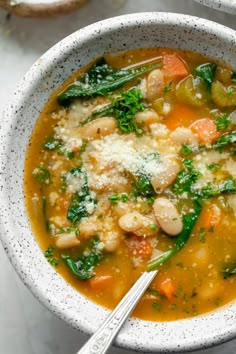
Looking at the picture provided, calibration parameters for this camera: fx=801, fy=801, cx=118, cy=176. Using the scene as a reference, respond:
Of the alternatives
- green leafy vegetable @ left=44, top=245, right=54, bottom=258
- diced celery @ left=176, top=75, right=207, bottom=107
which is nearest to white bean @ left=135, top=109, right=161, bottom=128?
diced celery @ left=176, top=75, right=207, bottom=107

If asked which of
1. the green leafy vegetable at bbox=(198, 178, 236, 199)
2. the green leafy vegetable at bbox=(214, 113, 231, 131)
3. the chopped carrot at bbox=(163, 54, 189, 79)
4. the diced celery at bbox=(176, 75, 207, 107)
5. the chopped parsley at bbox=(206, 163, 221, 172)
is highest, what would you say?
the chopped carrot at bbox=(163, 54, 189, 79)

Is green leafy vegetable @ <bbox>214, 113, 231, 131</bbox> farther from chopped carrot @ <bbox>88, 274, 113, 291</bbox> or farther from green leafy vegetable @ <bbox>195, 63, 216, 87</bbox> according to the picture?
chopped carrot @ <bbox>88, 274, 113, 291</bbox>

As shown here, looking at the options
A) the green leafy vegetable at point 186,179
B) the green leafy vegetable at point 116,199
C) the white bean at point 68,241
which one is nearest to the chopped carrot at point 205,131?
the green leafy vegetable at point 186,179

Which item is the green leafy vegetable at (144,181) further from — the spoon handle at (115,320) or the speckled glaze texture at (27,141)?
the speckled glaze texture at (27,141)

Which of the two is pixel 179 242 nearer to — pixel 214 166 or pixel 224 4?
pixel 214 166

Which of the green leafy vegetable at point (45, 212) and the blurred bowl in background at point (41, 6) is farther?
the blurred bowl in background at point (41, 6)

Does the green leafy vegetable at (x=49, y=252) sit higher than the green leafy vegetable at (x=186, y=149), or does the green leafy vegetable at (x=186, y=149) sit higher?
the green leafy vegetable at (x=186, y=149)

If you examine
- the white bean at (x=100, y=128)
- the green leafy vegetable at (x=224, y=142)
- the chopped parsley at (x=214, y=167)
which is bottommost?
the chopped parsley at (x=214, y=167)
